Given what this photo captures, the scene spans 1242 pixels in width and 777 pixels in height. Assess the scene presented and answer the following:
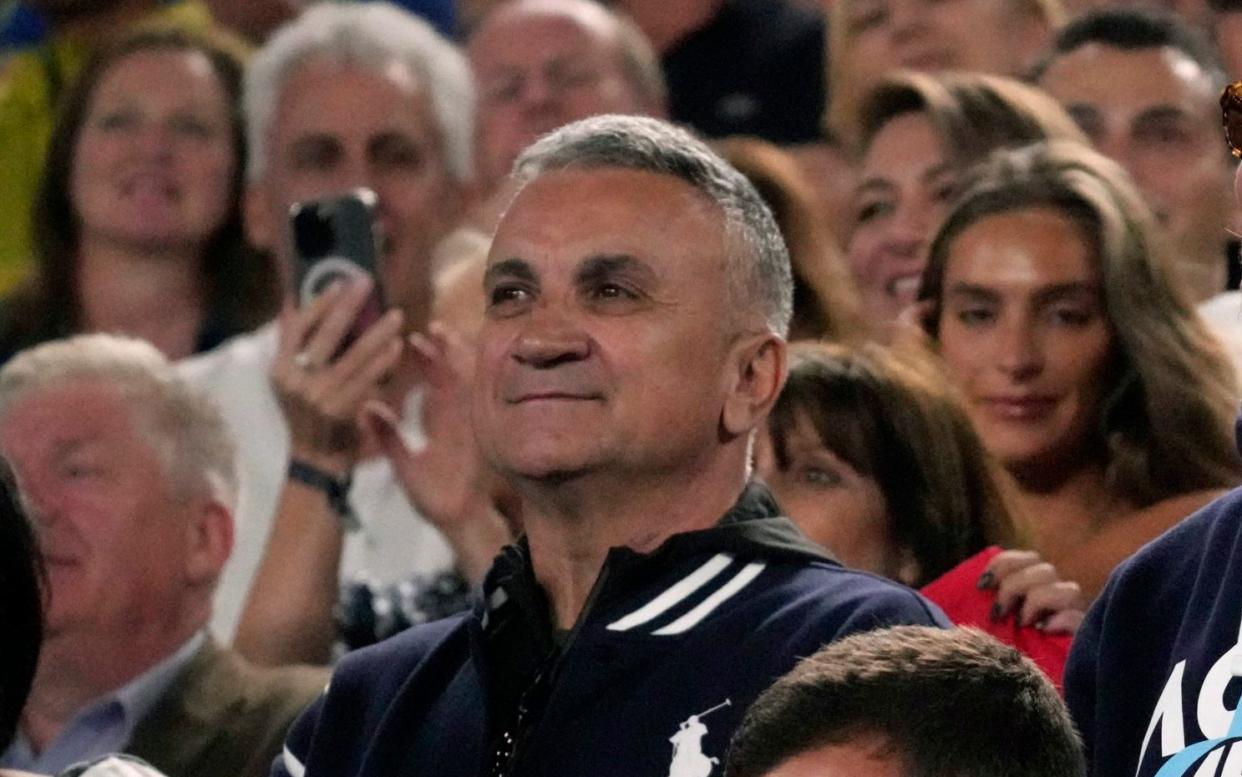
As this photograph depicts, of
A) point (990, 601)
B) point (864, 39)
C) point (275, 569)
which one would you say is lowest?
point (275, 569)

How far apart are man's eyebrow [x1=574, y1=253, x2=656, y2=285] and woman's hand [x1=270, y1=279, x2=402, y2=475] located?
68.8 inches

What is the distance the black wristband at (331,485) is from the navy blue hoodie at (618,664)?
1.49 metres

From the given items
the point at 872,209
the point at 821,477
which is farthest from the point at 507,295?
the point at 872,209

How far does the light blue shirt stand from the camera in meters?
4.40

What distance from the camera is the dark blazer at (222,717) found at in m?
4.22

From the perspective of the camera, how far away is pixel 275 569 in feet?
15.8

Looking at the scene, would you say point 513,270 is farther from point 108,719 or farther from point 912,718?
point 108,719

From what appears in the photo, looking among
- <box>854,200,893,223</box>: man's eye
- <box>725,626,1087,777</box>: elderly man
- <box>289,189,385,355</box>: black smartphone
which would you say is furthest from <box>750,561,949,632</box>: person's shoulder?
<box>854,200,893,223</box>: man's eye

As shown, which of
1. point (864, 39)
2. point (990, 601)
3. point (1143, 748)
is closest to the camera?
point (1143, 748)

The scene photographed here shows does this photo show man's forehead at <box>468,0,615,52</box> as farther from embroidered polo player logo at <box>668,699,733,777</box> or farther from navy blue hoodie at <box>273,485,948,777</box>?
embroidered polo player logo at <box>668,699,733,777</box>

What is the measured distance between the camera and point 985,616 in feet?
12.0

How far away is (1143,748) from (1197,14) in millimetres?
3823

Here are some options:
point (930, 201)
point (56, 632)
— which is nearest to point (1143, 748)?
point (56, 632)

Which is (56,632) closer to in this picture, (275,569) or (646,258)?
(275,569)
